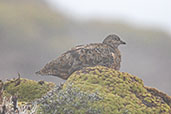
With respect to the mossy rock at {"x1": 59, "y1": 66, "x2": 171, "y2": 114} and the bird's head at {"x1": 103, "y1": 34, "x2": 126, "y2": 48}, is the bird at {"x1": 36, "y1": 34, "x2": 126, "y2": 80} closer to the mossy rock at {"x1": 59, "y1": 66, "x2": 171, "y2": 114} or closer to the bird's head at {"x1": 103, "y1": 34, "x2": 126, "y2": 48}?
the bird's head at {"x1": 103, "y1": 34, "x2": 126, "y2": 48}

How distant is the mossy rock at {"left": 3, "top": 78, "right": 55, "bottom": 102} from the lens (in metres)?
8.65

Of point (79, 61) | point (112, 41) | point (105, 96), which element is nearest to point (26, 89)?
point (79, 61)

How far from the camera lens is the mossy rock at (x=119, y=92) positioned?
6.20 metres

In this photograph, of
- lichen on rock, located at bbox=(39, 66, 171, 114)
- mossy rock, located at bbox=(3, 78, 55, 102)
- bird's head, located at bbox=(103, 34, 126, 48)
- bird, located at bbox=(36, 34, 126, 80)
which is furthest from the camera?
bird's head, located at bbox=(103, 34, 126, 48)

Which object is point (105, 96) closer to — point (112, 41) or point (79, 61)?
point (79, 61)

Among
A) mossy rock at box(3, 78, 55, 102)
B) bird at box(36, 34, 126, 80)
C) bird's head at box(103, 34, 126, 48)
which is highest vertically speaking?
bird's head at box(103, 34, 126, 48)

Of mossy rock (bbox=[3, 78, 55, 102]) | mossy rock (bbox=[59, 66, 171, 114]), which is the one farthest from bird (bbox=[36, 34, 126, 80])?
mossy rock (bbox=[59, 66, 171, 114])

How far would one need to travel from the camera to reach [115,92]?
671 centimetres

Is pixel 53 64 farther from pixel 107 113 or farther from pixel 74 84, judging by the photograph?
pixel 107 113

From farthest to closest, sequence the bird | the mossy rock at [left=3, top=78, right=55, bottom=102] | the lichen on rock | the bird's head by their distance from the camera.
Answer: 1. the bird's head
2. the bird
3. the mossy rock at [left=3, top=78, right=55, bottom=102]
4. the lichen on rock

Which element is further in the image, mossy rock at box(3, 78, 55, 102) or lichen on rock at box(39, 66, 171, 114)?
mossy rock at box(3, 78, 55, 102)

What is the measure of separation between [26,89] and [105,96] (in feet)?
11.0

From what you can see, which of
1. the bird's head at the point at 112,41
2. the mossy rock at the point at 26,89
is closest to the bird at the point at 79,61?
the mossy rock at the point at 26,89

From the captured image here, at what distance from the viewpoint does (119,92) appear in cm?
670
